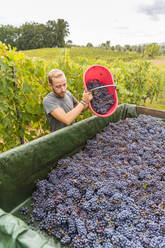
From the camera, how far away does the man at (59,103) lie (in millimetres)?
2080

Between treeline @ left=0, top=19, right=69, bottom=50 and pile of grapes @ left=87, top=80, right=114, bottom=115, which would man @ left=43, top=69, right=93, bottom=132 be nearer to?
pile of grapes @ left=87, top=80, right=114, bottom=115

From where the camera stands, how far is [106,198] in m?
1.61

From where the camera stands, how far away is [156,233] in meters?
1.36

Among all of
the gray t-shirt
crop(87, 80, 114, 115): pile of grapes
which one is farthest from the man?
crop(87, 80, 114, 115): pile of grapes

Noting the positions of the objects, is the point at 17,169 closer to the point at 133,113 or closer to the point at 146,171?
the point at 146,171

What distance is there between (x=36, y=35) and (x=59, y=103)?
201ft

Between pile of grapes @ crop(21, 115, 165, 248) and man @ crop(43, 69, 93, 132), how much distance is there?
0.48 metres

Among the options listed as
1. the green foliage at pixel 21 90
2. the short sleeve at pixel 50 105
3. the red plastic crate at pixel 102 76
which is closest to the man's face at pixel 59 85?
the short sleeve at pixel 50 105

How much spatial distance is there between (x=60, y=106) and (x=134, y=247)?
61.1 inches

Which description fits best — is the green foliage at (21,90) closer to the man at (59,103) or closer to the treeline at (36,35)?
the man at (59,103)

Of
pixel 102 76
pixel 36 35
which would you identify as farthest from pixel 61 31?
pixel 102 76

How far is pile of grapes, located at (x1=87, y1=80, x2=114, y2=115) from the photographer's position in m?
2.42

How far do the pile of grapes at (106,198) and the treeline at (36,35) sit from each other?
5839cm

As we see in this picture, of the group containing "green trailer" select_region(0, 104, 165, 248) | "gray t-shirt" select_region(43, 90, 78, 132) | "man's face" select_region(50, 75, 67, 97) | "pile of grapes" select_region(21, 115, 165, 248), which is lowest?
"pile of grapes" select_region(21, 115, 165, 248)
